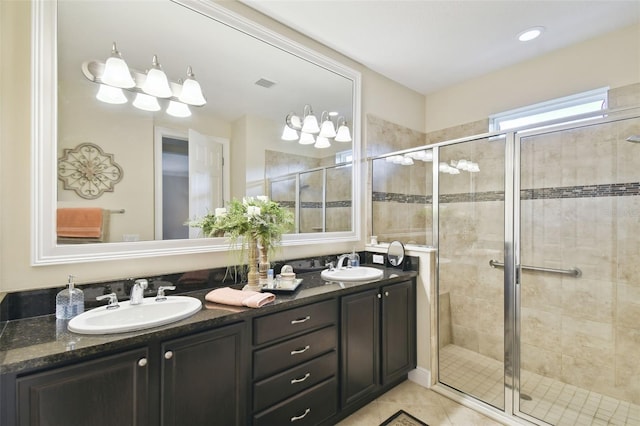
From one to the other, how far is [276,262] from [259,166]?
2.35 ft

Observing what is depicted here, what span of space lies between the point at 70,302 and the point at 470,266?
9.11 feet

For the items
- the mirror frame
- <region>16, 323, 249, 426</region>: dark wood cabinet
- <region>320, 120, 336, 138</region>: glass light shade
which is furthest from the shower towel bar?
the mirror frame

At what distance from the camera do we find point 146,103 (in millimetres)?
1666

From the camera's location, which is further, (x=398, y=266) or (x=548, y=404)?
(x=398, y=266)

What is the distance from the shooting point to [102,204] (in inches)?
60.2

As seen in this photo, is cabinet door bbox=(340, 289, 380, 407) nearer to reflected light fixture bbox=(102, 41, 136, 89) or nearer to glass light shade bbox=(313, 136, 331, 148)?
glass light shade bbox=(313, 136, 331, 148)

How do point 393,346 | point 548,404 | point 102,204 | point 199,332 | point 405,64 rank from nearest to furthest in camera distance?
point 199,332 < point 102,204 < point 548,404 < point 393,346 < point 405,64

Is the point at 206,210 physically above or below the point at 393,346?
above

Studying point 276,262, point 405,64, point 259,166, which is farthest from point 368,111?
point 276,262

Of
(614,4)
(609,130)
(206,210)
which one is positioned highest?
(614,4)

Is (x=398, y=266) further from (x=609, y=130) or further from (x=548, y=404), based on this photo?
(x=609, y=130)

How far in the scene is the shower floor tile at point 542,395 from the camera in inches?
78.0

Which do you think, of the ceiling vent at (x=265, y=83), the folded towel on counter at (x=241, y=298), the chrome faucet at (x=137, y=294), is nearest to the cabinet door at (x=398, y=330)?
the folded towel on counter at (x=241, y=298)

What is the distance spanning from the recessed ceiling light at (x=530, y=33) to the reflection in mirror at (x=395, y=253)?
1.91 meters
